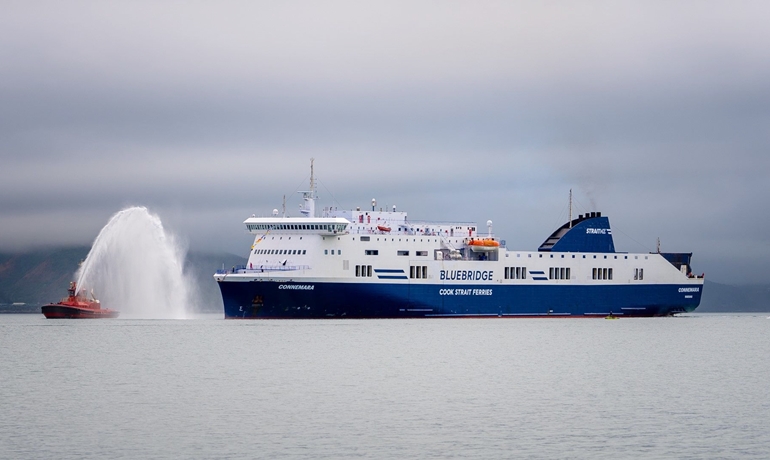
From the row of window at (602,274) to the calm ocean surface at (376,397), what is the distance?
23.9 metres

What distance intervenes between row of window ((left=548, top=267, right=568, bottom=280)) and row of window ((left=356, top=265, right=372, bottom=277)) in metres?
17.1

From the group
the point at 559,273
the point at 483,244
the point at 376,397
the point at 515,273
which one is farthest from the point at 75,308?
the point at 376,397

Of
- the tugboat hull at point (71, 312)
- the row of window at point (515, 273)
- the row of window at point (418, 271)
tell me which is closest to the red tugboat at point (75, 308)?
the tugboat hull at point (71, 312)

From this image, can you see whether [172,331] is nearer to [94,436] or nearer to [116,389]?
[116,389]

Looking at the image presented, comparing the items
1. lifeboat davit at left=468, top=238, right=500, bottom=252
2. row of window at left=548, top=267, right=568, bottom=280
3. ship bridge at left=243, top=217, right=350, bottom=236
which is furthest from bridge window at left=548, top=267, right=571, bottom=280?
ship bridge at left=243, top=217, right=350, bottom=236

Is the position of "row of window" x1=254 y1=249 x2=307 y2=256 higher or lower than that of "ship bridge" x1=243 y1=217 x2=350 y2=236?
lower

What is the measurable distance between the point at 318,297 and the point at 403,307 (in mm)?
7439

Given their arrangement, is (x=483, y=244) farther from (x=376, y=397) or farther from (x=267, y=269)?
(x=376, y=397)

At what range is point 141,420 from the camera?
29.4 m

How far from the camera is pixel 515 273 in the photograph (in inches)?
3228

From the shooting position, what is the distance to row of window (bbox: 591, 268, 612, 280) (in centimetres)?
8600

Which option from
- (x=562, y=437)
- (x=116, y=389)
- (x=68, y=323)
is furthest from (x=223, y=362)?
(x=68, y=323)

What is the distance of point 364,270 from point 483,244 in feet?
38.2

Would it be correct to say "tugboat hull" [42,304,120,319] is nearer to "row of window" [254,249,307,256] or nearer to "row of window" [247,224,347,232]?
"row of window" [254,249,307,256]
